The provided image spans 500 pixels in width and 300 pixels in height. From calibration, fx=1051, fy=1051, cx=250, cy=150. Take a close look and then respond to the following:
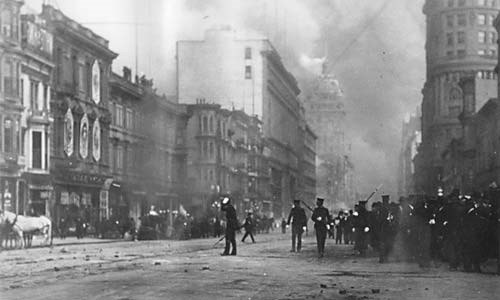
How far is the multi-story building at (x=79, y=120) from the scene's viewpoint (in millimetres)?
65875

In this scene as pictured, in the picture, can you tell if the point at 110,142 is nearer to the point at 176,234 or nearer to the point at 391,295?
the point at 176,234

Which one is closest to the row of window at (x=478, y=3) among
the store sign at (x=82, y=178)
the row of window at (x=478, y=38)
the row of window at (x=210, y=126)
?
the row of window at (x=478, y=38)

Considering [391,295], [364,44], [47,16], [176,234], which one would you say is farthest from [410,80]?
[391,295]

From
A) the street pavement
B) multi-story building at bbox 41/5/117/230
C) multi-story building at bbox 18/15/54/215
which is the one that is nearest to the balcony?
multi-story building at bbox 18/15/54/215

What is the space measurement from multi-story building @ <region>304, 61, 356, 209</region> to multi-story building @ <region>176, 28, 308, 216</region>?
333cm

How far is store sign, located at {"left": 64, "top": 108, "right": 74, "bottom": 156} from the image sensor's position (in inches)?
2653

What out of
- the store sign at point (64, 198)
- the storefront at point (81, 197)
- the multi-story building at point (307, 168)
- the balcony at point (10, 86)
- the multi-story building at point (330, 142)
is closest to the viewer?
the balcony at point (10, 86)

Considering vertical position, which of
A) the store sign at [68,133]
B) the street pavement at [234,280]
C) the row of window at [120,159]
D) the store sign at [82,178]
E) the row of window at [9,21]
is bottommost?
the street pavement at [234,280]

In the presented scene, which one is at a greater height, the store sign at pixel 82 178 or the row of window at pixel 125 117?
the row of window at pixel 125 117

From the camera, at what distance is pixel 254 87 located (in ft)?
281

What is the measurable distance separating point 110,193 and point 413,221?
154ft

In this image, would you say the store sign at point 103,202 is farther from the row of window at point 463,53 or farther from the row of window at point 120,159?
the row of window at point 463,53

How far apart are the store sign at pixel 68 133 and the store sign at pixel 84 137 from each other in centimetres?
190

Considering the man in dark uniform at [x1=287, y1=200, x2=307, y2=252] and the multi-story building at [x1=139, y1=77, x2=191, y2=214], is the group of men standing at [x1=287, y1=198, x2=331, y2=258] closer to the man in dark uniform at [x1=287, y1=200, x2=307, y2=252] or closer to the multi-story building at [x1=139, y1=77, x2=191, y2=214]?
the man in dark uniform at [x1=287, y1=200, x2=307, y2=252]
